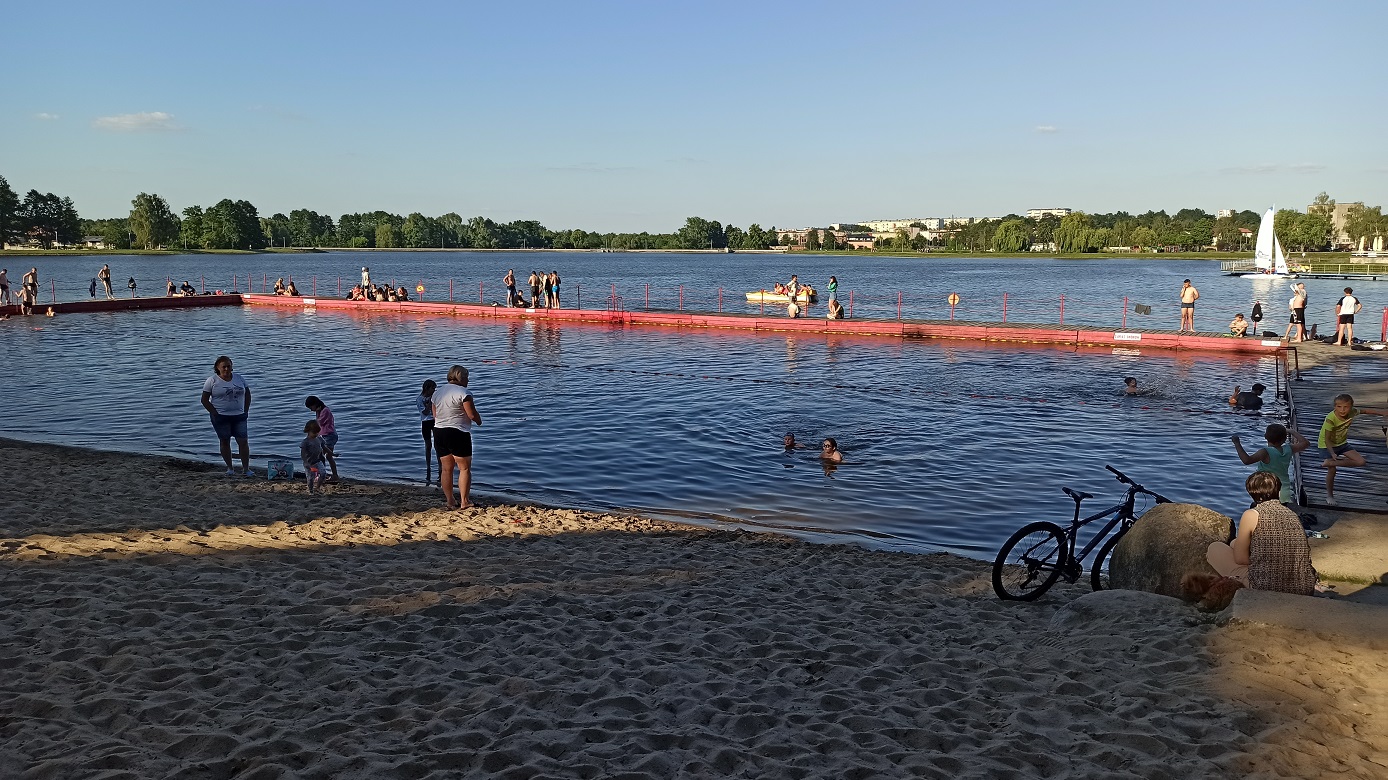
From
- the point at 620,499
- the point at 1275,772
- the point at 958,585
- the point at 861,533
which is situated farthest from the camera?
the point at 620,499

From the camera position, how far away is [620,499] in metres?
13.7

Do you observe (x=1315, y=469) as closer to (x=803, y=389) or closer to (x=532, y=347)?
(x=803, y=389)

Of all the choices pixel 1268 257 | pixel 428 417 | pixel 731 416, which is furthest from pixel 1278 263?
pixel 428 417

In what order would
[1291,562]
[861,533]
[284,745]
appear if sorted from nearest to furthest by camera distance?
1. [284,745]
2. [1291,562]
3. [861,533]

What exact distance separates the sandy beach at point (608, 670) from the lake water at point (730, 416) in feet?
12.8

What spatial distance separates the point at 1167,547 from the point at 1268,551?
2.61 ft

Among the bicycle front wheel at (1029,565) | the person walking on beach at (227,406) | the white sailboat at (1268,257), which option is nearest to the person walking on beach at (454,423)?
the person walking on beach at (227,406)

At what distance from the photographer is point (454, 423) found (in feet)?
37.4

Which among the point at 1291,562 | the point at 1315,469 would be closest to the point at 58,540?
the point at 1291,562

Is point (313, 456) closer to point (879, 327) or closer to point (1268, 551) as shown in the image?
point (1268, 551)

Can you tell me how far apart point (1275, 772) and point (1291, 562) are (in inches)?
102

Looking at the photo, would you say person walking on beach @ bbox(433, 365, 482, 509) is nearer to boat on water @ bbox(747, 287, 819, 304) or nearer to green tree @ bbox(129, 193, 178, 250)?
boat on water @ bbox(747, 287, 819, 304)

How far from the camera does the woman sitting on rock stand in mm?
6875

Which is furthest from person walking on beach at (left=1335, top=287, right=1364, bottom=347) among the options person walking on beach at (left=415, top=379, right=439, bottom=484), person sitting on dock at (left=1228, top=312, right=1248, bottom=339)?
person walking on beach at (left=415, top=379, right=439, bottom=484)
